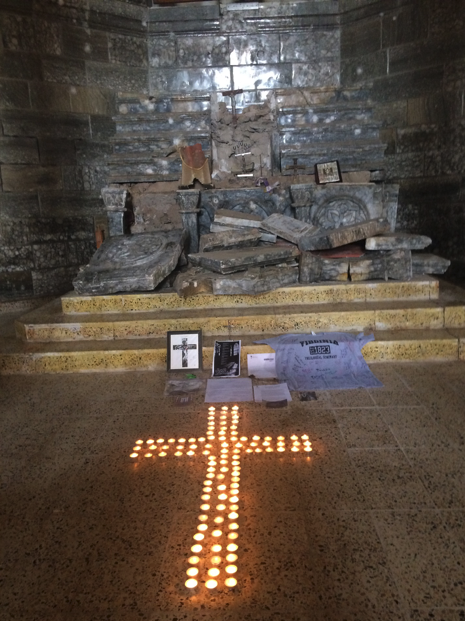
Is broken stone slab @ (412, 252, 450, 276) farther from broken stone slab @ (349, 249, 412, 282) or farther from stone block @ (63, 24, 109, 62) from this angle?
stone block @ (63, 24, 109, 62)

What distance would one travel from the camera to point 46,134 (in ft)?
20.6

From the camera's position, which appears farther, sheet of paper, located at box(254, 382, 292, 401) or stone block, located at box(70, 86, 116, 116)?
stone block, located at box(70, 86, 116, 116)

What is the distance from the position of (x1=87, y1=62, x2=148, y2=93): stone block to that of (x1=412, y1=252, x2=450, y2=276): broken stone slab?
4.91 m

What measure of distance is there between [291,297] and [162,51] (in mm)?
4945

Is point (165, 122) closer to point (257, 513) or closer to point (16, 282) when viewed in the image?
point (16, 282)

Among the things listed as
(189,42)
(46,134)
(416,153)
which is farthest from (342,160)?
(46,134)

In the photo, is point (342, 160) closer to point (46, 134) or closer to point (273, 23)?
point (273, 23)

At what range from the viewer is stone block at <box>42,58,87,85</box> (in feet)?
20.8

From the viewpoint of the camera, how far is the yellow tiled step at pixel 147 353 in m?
3.80

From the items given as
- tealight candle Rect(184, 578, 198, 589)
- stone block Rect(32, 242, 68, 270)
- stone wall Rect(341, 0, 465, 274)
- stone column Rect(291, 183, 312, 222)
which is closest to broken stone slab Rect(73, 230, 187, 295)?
stone column Rect(291, 183, 312, 222)

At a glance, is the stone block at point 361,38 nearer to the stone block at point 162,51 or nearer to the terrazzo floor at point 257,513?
the stone block at point 162,51

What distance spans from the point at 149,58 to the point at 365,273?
503cm

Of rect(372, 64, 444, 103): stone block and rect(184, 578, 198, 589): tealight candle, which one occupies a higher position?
rect(372, 64, 444, 103): stone block

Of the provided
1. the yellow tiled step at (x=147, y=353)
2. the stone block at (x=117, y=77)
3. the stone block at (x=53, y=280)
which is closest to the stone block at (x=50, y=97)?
the stone block at (x=117, y=77)
